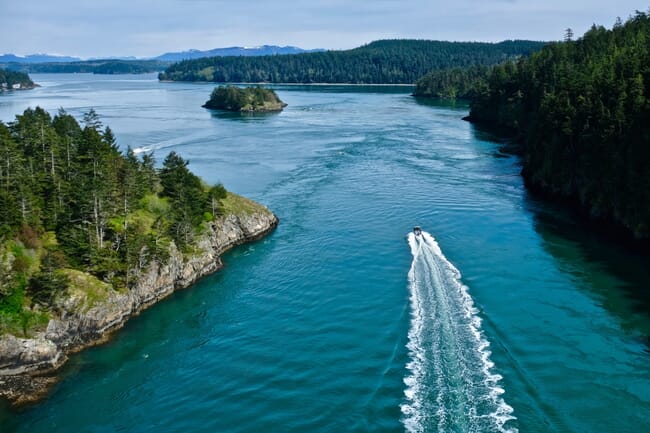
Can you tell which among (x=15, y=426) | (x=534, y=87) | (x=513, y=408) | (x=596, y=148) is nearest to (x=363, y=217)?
(x=596, y=148)

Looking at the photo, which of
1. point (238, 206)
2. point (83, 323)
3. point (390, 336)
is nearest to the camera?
point (390, 336)

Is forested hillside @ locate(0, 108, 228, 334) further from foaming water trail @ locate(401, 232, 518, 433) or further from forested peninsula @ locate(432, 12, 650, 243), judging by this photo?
forested peninsula @ locate(432, 12, 650, 243)

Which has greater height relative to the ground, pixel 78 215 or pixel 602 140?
pixel 602 140

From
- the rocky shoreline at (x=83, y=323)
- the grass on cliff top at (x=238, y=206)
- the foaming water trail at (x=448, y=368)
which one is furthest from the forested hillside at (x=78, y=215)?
the foaming water trail at (x=448, y=368)

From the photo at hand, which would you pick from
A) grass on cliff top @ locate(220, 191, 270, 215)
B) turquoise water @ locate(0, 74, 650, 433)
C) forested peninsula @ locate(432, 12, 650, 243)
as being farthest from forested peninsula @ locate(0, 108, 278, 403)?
forested peninsula @ locate(432, 12, 650, 243)

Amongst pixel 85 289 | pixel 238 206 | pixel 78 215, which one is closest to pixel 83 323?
pixel 85 289

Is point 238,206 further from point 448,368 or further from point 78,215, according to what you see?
point 448,368
